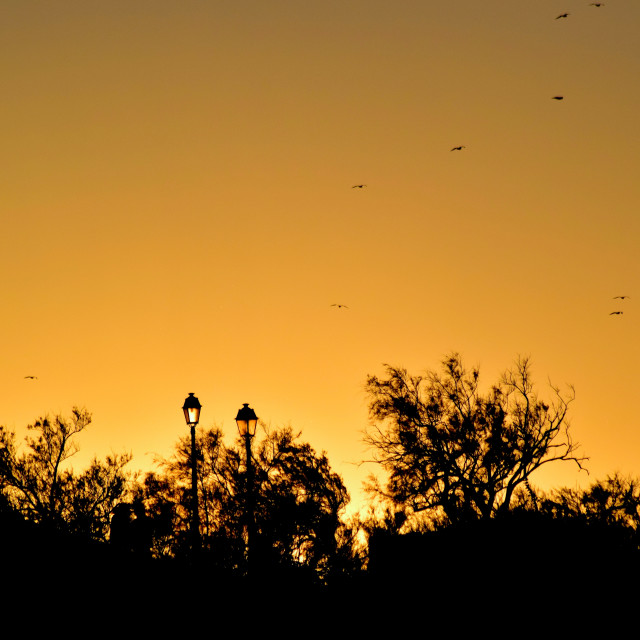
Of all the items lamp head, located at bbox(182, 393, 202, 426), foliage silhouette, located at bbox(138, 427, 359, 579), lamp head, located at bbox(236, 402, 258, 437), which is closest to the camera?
lamp head, located at bbox(182, 393, 202, 426)

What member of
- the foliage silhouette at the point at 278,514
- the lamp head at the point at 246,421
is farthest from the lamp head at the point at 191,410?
the foliage silhouette at the point at 278,514

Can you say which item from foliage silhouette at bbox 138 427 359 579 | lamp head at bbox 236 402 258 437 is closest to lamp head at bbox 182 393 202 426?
lamp head at bbox 236 402 258 437

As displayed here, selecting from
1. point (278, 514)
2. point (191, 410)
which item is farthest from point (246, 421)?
point (278, 514)

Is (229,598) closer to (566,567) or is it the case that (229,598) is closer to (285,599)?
(285,599)

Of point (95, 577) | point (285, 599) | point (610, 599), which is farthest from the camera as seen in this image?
point (285, 599)

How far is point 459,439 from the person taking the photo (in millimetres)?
43125

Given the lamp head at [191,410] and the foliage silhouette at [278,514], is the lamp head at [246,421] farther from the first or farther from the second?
the foliage silhouette at [278,514]

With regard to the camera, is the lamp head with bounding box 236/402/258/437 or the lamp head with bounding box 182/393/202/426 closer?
the lamp head with bounding box 182/393/202/426

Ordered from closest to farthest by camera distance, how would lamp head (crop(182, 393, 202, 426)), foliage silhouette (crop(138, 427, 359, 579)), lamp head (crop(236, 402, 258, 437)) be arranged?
lamp head (crop(182, 393, 202, 426)) < lamp head (crop(236, 402, 258, 437)) < foliage silhouette (crop(138, 427, 359, 579))

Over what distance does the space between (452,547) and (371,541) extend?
961 cm

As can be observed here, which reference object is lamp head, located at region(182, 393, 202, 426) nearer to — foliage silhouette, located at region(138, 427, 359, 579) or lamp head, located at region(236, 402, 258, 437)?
lamp head, located at region(236, 402, 258, 437)

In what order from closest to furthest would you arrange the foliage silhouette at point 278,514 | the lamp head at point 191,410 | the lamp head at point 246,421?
the lamp head at point 191,410 < the lamp head at point 246,421 < the foliage silhouette at point 278,514

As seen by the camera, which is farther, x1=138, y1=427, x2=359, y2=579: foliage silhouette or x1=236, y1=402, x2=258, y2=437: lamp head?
x1=138, y1=427, x2=359, y2=579: foliage silhouette

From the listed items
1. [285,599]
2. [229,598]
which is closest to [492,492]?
[285,599]
